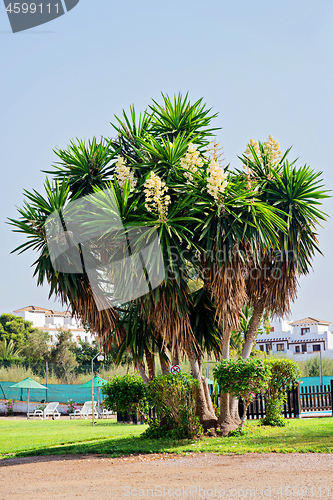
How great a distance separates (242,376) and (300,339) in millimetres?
54832

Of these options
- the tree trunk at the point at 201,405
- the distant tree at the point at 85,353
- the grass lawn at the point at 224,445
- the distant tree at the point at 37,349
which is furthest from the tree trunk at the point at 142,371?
the distant tree at the point at 37,349

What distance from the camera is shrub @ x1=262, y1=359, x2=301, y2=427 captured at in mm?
12688

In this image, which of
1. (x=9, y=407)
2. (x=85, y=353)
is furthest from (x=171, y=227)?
(x=85, y=353)

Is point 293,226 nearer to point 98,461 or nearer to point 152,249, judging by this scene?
point 152,249

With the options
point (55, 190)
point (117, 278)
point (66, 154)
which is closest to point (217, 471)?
point (117, 278)

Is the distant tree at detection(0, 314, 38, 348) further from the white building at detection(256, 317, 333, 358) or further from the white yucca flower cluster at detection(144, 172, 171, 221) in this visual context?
the white yucca flower cluster at detection(144, 172, 171, 221)

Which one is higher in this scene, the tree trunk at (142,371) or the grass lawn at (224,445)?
the tree trunk at (142,371)

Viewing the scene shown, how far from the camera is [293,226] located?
36.7ft

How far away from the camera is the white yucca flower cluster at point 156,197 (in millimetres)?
9867

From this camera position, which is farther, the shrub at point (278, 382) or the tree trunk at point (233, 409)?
the shrub at point (278, 382)

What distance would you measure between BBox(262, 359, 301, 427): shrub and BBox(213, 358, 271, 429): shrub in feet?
7.18

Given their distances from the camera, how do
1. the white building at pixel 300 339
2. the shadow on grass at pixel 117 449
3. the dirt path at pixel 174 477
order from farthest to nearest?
the white building at pixel 300 339 → the shadow on grass at pixel 117 449 → the dirt path at pixel 174 477

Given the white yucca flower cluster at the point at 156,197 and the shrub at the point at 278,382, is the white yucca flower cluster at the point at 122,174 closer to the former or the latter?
the white yucca flower cluster at the point at 156,197

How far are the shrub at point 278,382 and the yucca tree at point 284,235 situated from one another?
135 cm
